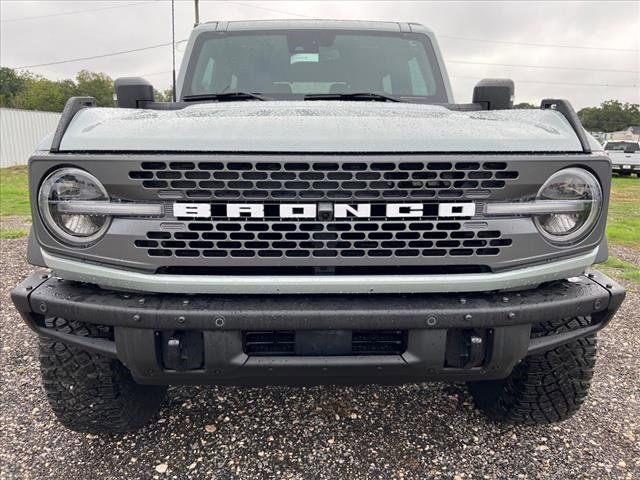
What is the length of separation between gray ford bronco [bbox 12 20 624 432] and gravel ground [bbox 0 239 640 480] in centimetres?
67

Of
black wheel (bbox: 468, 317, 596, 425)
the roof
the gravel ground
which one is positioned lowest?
the gravel ground

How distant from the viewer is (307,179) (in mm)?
1847

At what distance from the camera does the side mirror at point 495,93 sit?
9.88 feet

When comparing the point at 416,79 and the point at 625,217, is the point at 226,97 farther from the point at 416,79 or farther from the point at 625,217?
the point at 625,217

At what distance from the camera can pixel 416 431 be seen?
2.74m

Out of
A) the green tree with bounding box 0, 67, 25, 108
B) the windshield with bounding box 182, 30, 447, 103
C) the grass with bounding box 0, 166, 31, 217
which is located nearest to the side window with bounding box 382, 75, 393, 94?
the windshield with bounding box 182, 30, 447, 103

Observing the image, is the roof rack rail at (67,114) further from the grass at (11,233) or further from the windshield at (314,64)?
the grass at (11,233)

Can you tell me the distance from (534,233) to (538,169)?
24 centimetres

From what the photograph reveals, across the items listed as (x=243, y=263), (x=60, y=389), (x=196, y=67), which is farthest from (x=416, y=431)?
(x=196, y=67)

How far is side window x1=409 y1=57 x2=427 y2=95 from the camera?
359 cm

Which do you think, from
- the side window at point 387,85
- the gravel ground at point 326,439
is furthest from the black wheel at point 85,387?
the side window at point 387,85

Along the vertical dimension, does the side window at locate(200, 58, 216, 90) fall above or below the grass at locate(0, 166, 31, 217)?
above

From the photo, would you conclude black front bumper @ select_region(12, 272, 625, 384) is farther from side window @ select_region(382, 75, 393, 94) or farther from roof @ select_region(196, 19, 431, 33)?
roof @ select_region(196, 19, 431, 33)

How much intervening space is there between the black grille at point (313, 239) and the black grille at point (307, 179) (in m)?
0.10
